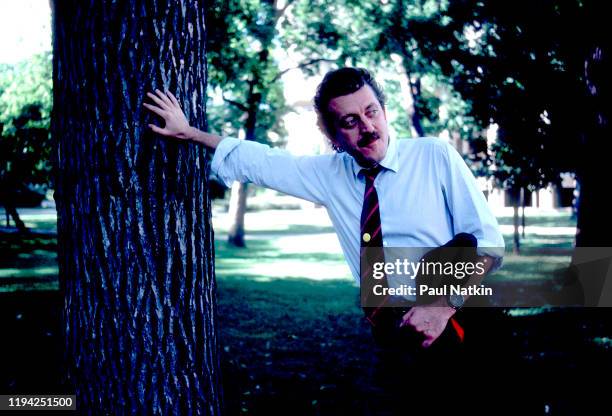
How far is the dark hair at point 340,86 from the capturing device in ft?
9.66

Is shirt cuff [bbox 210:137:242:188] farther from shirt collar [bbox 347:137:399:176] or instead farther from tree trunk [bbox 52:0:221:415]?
shirt collar [bbox 347:137:399:176]

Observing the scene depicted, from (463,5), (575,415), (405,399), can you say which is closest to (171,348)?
(405,399)

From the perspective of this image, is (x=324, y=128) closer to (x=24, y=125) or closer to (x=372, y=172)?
(x=372, y=172)

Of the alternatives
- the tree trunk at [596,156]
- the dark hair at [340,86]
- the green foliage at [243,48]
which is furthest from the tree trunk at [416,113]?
the dark hair at [340,86]

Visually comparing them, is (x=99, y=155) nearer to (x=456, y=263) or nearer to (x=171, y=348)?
(x=171, y=348)

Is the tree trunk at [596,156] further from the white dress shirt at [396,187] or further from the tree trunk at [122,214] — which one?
the tree trunk at [122,214]

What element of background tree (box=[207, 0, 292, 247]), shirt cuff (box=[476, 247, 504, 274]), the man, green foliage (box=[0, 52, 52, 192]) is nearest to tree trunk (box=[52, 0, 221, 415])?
the man

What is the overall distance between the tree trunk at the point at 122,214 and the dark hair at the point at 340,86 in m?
0.78

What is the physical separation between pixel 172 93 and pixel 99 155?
1.57 ft

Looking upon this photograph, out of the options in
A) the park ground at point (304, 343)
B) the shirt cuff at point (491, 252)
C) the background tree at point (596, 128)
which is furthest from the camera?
the background tree at point (596, 128)

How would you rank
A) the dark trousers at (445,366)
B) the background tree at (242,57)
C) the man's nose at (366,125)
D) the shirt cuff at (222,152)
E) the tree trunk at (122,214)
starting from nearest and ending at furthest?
the dark trousers at (445,366) < the tree trunk at (122,214) < the man's nose at (366,125) < the shirt cuff at (222,152) < the background tree at (242,57)

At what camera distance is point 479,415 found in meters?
2.64

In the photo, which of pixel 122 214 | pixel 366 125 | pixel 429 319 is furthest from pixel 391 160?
pixel 122 214

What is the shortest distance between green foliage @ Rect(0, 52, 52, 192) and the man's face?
16.6 m
